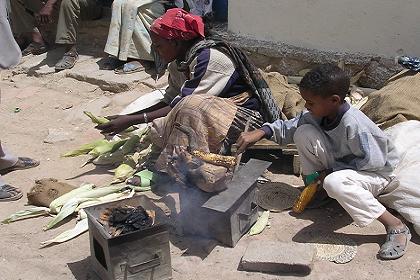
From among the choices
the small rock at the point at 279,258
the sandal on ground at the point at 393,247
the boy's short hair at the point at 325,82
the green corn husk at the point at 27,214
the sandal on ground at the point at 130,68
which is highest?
the boy's short hair at the point at 325,82

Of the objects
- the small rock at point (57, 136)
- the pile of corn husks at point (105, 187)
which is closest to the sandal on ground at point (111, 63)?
the small rock at point (57, 136)

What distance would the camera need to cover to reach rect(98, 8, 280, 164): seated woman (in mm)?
4023

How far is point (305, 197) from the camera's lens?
392cm

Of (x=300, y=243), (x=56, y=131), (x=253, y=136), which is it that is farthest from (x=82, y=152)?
(x=300, y=243)

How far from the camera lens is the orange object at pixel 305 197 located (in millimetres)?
3893

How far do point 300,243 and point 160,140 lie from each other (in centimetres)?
134

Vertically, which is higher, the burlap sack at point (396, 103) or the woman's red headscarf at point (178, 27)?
the woman's red headscarf at point (178, 27)

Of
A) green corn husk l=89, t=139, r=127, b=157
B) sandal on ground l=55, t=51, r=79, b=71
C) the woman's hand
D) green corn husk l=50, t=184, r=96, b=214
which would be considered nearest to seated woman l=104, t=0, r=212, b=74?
→ sandal on ground l=55, t=51, r=79, b=71

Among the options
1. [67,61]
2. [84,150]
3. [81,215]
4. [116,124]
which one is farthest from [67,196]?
[67,61]

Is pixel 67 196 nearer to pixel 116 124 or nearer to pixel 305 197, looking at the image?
pixel 116 124

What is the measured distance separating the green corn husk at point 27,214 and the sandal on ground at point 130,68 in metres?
3.00

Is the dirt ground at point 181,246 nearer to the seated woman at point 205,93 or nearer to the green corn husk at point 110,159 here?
the green corn husk at point 110,159

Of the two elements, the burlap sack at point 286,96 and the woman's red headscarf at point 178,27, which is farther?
the burlap sack at point 286,96

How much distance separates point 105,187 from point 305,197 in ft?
4.96
